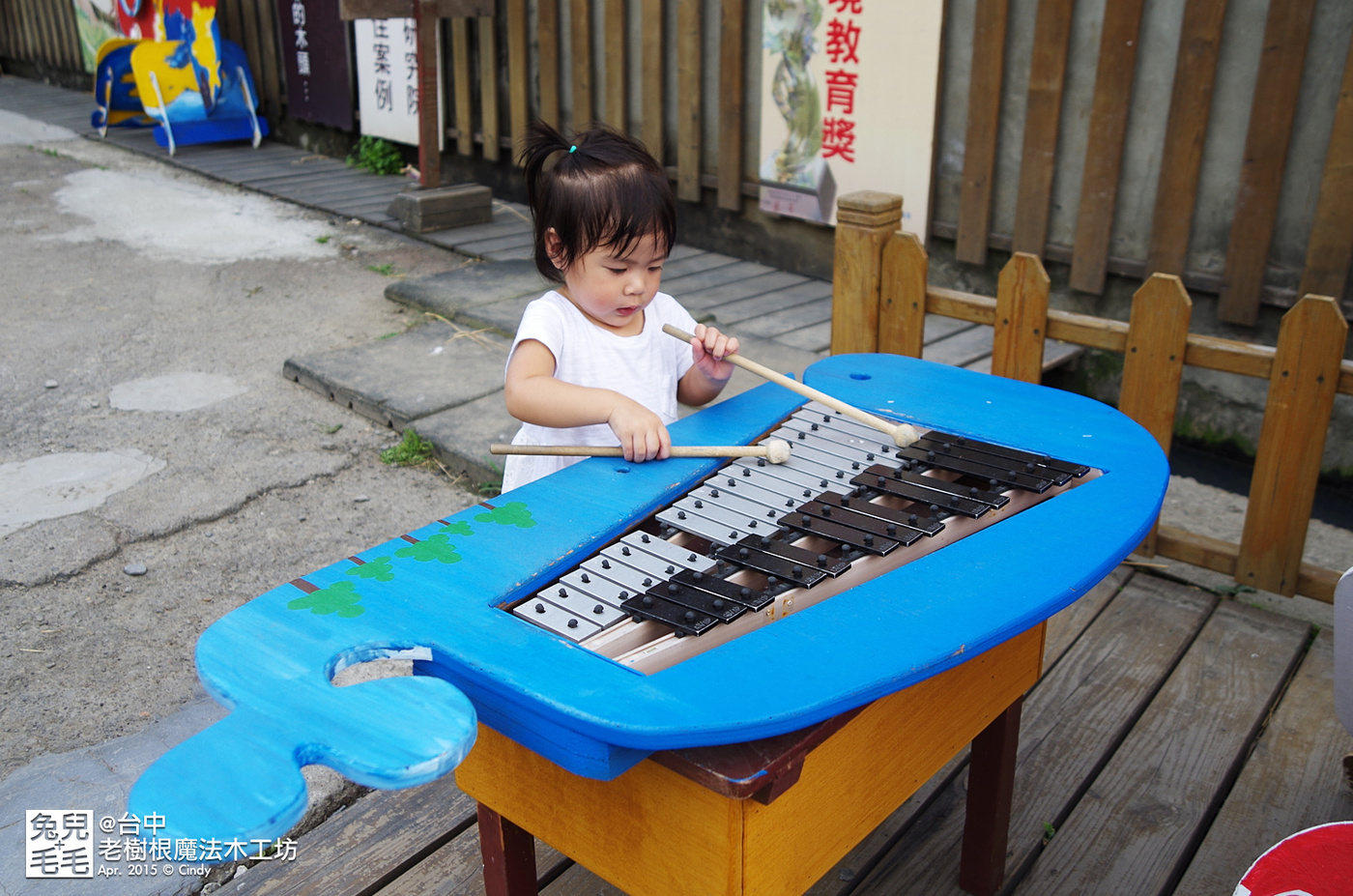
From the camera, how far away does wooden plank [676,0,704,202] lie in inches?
215

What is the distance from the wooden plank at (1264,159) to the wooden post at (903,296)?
1.56 meters

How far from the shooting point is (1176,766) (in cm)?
229

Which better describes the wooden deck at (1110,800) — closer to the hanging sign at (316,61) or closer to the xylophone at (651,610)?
the xylophone at (651,610)

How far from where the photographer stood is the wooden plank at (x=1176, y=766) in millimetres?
2033

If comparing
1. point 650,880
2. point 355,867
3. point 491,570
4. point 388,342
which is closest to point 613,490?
point 491,570

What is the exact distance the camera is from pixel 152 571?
3031 millimetres

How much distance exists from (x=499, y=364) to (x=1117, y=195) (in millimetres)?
2607

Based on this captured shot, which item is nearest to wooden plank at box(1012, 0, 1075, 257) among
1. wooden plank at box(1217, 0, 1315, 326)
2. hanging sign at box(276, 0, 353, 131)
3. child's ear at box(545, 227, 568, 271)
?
wooden plank at box(1217, 0, 1315, 326)

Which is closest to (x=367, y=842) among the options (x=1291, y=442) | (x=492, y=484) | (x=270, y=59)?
(x=492, y=484)

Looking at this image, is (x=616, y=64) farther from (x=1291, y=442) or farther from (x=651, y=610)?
(x=651, y=610)

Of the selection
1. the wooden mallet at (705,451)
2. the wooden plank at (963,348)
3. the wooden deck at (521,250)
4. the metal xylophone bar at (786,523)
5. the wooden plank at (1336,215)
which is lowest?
the wooden plank at (963,348)

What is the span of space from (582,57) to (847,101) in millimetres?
1958

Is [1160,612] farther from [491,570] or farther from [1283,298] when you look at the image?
[491,570]

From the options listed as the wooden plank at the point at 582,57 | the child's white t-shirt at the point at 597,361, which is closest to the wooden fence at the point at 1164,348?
the child's white t-shirt at the point at 597,361
